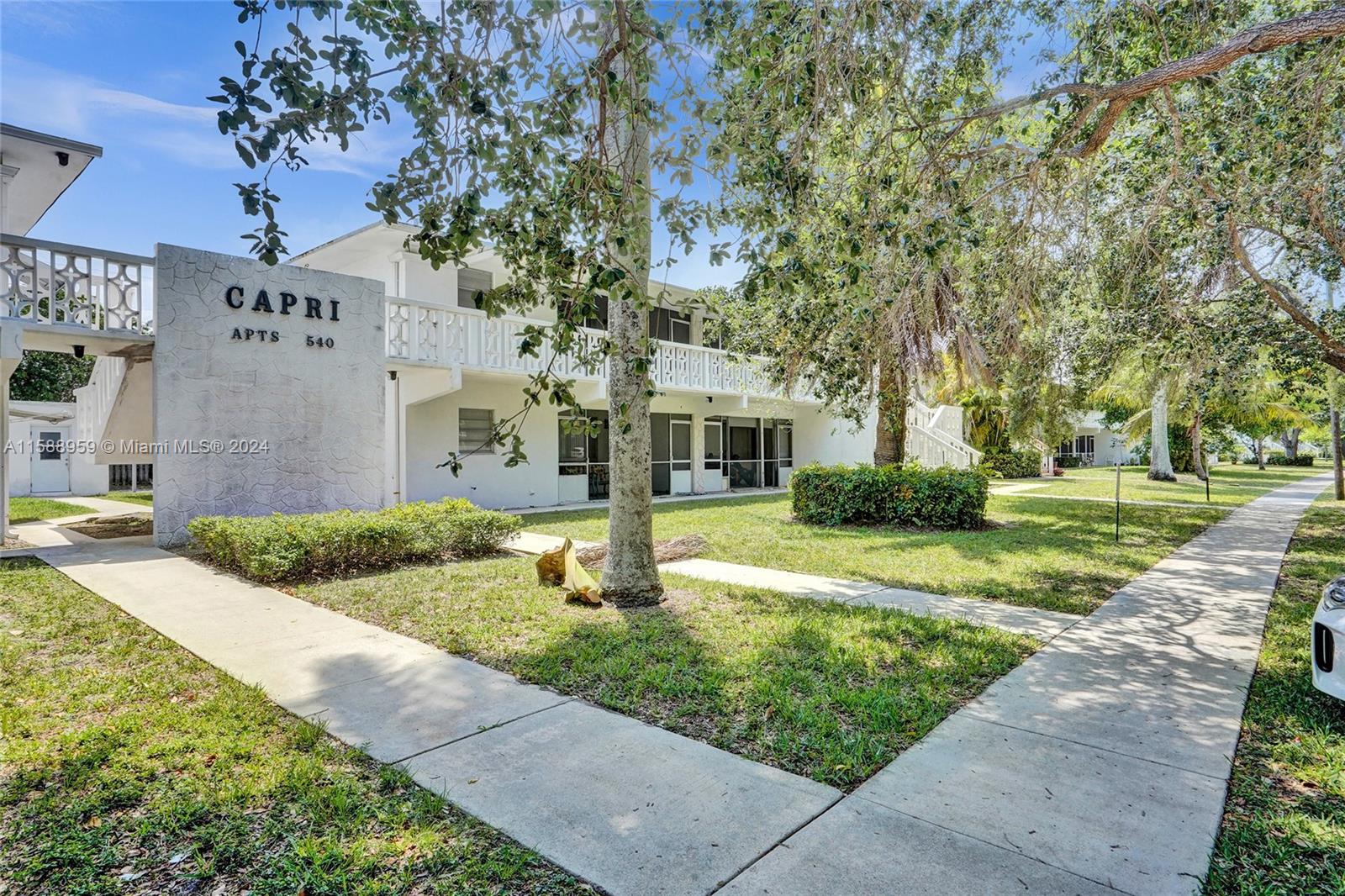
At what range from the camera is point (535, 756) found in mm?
3643

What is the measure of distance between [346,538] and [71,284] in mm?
5705

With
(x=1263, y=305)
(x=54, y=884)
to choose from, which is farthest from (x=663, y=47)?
(x=1263, y=305)

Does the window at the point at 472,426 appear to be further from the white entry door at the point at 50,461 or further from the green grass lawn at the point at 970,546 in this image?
the white entry door at the point at 50,461

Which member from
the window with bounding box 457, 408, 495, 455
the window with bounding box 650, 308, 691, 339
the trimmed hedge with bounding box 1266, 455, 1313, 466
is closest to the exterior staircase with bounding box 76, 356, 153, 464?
the window with bounding box 457, 408, 495, 455

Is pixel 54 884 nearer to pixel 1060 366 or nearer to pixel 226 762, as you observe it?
pixel 226 762

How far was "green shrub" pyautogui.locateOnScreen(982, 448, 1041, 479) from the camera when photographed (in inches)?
1134

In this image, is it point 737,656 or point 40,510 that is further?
point 40,510

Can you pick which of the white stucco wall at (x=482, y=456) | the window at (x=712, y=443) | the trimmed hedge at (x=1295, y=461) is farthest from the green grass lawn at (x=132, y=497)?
the trimmed hedge at (x=1295, y=461)

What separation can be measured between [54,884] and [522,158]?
4.12 m

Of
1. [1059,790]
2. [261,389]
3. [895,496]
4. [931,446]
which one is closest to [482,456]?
[261,389]

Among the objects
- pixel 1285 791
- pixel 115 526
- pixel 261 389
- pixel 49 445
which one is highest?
pixel 261 389

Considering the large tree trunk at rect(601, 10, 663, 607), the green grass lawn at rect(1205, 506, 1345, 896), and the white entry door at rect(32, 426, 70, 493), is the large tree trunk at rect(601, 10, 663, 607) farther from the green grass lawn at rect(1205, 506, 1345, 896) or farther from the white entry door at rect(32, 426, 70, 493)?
the white entry door at rect(32, 426, 70, 493)

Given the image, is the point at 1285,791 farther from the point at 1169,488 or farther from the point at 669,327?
the point at 1169,488

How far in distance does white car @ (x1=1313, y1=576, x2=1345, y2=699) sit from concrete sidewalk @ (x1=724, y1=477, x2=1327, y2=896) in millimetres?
506
